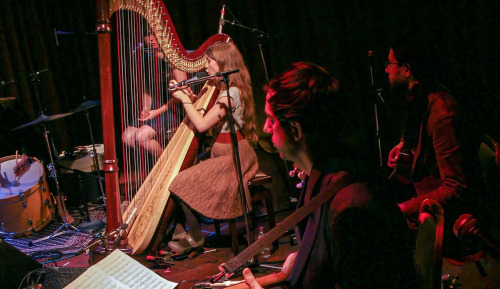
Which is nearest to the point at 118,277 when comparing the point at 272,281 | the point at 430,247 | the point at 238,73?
the point at 272,281

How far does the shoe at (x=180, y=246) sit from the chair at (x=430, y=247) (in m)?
2.63

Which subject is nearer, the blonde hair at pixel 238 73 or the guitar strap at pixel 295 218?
the guitar strap at pixel 295 218

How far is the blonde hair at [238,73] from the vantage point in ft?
11.9

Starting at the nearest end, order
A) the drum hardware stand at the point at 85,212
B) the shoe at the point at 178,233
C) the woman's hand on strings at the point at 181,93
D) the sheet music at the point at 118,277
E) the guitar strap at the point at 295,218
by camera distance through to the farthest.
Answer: the guitar strap at the point at 295,218, the sheet music at the point at 118,277, the woman's hand on strings at the point at 181,93, the shoe at the point at 178,233, the drum hardware stand at the point at 85,212

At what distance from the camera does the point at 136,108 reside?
321 centimetres

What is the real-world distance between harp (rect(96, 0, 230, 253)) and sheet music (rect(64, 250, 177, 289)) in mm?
726

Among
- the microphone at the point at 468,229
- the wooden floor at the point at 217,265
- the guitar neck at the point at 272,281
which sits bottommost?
the wooden floor at the point at 217,265

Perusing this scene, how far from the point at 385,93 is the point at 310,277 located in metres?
3.68

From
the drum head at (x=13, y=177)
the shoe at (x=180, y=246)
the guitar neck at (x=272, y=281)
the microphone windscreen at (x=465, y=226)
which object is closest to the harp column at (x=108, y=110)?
the guitar neck at (x=272, y=281)

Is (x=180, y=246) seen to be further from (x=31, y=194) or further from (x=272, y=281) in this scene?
(x=272, y=281)

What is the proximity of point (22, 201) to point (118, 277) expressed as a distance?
3349mm

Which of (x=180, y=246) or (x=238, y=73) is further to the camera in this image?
(x=180, y=246)

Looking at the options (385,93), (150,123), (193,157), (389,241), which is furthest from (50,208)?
(389,241)

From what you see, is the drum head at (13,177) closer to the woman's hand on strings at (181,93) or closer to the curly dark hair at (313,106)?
the woman's hand on strings at (181,93)
